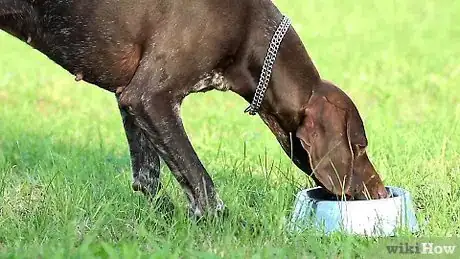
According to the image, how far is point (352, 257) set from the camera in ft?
15.0

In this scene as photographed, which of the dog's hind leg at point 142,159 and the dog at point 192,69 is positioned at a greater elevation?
the dog at point 192,69

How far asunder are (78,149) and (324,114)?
7.99 feet

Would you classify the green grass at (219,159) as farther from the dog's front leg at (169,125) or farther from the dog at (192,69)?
the dog at (192,69)

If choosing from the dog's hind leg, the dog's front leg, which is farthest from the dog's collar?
the dog's hind leg

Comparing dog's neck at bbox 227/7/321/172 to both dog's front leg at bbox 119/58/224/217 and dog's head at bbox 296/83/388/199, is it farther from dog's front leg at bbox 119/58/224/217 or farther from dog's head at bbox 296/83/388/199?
dog's front leg at bbox 119/58/224/217

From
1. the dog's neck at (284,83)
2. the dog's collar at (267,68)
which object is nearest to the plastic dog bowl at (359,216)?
the dog's neck at (284,83)

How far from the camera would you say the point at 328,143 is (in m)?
5.20

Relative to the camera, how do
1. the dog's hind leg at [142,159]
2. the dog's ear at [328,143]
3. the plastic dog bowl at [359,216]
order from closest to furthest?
the plastic dog bowl at [359,216] < the dog's ear at [328,143] < the dog's hind leg at [142,159]

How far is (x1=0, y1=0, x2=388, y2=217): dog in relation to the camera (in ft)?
16.3

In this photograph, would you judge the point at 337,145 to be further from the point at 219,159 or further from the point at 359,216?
the point at 219,159

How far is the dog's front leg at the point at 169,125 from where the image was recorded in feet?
16.2

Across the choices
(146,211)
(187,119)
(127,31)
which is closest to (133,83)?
(127,31)

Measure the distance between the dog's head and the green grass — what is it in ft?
1.08

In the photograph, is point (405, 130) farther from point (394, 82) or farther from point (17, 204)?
point (17, 204)
